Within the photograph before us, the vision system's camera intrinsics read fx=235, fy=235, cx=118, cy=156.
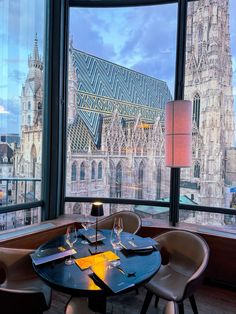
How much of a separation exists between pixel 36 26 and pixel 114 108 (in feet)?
5.19

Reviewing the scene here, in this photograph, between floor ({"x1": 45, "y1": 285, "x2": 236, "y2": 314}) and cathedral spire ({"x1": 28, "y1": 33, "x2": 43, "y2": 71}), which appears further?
cathedral spire ({"x1": 28, "y1": 33, "x2": 43, "y2": 71})

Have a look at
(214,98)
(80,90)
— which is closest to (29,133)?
(80,90)

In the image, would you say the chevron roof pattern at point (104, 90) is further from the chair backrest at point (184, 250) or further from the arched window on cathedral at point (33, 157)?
the chair backrest at point (184, 250)

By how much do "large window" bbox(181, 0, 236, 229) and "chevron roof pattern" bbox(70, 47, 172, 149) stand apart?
0.73 meters

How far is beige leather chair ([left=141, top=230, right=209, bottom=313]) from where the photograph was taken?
73.9 inches

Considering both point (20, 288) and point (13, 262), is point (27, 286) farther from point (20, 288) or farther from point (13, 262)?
point (13, 262)

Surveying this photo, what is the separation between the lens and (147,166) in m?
3.65

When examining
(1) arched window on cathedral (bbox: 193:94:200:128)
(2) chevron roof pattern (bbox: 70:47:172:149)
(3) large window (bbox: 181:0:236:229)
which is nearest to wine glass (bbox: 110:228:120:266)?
(3) large window (bbox: 181:0:236:229)

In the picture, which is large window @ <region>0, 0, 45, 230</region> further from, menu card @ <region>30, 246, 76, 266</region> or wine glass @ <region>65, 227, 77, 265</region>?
menu card @ <region>30, 246, 76, 266</region>

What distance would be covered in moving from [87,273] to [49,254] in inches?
17.2

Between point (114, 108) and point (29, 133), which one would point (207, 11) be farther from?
point (29, 133)

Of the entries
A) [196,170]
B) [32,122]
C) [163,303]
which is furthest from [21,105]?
[163,303]

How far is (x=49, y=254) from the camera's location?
190cm

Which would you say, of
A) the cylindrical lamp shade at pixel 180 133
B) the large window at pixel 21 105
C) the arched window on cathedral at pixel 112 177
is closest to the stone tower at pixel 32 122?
the large window at pixel 21 105
